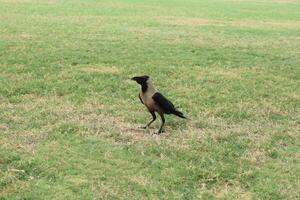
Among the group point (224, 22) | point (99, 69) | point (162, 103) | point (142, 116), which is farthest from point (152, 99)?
point (224, 22)

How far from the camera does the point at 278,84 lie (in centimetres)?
1145

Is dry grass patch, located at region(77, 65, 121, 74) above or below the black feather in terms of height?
below

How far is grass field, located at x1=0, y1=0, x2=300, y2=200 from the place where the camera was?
6270mm

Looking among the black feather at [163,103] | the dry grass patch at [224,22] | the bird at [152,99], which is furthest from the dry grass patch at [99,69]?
the dry grass patch at [224,22]

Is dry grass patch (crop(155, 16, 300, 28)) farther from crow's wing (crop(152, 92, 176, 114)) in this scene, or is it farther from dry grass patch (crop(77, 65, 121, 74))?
crow's wing (crop(152, 92, 176, 114))

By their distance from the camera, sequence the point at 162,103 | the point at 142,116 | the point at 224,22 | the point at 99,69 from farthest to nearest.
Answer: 1. the point at 224,22
2. the point at 99,69
3. the point at 142,116
4. the point at 162,103

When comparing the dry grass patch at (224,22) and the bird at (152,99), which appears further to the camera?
the dry grass patch at (224,22)

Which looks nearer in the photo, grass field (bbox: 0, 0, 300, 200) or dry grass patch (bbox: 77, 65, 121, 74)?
grass field (bbox: 0, 0, 300, 200)

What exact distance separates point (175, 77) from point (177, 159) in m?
4.88

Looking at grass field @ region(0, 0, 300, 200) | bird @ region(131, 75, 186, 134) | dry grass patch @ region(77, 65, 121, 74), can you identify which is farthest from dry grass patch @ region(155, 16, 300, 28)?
bird @ region(131, 75, 186, 134)

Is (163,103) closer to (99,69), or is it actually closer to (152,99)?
(152,99)

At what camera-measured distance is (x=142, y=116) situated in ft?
28.8

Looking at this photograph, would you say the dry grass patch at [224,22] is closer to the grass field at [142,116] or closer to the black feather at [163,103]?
the grass field at [142,116]

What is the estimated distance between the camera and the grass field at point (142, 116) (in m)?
6.27
